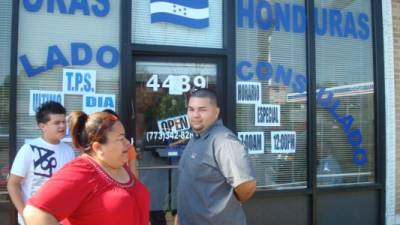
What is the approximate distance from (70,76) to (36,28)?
591mm

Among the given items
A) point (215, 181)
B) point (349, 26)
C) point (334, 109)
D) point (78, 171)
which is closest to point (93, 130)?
point (78, 171)

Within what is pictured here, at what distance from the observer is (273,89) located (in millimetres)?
5781

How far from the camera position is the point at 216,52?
18.0 feet

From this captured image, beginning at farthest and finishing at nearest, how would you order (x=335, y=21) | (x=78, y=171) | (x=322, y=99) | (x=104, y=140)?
(x=335, y=21)
(x=322, y=99)
(x=104, y=140)
(x=78, y=171)

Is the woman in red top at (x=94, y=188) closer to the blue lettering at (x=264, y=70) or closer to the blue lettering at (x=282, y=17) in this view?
the blue lettering at (x=264, y=70)

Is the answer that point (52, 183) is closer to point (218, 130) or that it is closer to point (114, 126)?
point (114, 126)

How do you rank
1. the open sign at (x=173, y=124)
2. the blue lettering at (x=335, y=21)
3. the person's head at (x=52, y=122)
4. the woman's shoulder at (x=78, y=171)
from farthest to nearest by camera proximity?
the blue lettering at (x=335, y=21) < the open sign at (x=173, y=124) < the person's head at (x=52, y=122) < the woman's shoulder at (x=78, y=171)

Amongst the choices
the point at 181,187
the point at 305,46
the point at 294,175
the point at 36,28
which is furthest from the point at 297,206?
the point at 36,28

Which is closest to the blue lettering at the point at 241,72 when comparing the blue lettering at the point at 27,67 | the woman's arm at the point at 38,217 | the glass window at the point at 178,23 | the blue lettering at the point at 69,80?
the glass window at the point at 178,23

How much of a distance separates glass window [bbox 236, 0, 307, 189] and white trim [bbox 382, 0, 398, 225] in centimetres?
123

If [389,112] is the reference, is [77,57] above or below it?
above

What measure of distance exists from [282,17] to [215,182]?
11.0ft

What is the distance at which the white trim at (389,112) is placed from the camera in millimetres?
6277

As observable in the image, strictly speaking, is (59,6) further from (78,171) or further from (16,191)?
(78,171)
